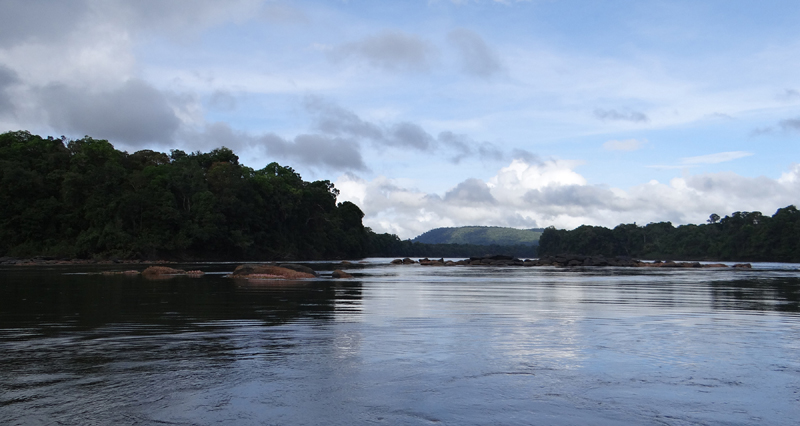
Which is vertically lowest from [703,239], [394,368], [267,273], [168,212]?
[394,368]

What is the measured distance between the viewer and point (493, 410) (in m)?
5.31

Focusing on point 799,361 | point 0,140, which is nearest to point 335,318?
point 799,361

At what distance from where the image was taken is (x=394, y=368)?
7148 mm

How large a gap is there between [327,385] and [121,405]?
2.06 m

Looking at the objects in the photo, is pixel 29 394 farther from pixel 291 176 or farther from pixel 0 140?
pixel 291 176

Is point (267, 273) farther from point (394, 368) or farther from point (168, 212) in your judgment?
point (168, 212)

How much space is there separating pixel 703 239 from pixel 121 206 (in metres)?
131

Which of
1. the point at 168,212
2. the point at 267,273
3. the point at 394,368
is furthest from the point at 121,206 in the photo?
the point at 394,368

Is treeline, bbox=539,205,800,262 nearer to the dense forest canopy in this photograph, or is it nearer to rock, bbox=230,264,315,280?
the dense forest canopy

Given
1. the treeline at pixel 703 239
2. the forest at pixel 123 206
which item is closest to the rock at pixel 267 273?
the forest at pixel 123 206

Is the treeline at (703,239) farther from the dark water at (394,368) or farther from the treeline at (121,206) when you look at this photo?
the dark water at (394,368)

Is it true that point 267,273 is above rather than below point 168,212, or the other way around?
below

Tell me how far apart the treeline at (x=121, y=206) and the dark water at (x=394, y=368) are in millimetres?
75985

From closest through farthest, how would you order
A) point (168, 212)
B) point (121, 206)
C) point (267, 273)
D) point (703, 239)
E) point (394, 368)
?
point (394, 368), point (267, 273), point (121, 206), point (168, 212), point (703, 239)
